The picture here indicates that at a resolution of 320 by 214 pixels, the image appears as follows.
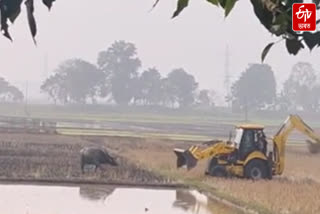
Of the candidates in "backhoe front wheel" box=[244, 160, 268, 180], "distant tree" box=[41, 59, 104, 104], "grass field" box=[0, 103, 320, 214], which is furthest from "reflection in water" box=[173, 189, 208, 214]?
Answer: "distant tree" box=[41, 59, 104, 104]

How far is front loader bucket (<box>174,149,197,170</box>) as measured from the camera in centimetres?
2045

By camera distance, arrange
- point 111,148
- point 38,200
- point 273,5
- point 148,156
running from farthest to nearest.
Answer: point 111,148, point 148,156, point 38,200, point 273,5

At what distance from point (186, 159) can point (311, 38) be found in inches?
764

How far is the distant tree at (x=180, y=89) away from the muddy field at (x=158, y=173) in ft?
218

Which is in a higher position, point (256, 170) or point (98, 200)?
point (256, 170)

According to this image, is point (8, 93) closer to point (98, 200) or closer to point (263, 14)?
point (98, 200)

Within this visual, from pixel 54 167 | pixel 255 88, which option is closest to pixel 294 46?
pixel 54 167

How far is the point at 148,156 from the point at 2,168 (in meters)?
7.11

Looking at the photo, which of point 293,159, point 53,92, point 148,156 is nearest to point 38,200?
point 148,156

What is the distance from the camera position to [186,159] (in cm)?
2073

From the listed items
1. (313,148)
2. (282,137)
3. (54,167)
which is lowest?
(54,167)

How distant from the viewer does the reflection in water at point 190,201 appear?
50.3 ft

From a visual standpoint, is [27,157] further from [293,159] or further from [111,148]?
[293,159]

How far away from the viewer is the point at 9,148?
27125 mm
